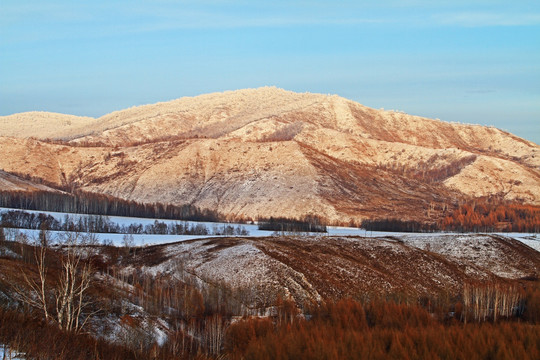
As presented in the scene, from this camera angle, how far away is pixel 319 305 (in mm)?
74438

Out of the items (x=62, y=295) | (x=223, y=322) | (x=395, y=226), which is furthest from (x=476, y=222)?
(x=62, y=295)

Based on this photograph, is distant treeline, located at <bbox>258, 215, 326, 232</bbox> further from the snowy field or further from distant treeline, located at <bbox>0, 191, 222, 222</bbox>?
distant treeline, located at <bbox>0, 191, 222, 222</bbox>

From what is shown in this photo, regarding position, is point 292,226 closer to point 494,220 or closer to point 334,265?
point 334,265

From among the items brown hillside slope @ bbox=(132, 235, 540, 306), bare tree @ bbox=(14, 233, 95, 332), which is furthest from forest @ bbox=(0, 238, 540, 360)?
brown hillside slope @ bbox=(132, 235, 540, 306)

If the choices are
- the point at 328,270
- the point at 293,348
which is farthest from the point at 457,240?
the point at 293,348

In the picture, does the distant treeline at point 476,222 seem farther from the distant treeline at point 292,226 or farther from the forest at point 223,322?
the forest at point 223,322

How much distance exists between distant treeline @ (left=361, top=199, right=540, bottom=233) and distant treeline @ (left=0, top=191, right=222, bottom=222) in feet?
142

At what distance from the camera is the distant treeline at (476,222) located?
165 meters

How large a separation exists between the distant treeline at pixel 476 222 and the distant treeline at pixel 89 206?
43.3 metres

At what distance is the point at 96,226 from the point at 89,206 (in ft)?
112

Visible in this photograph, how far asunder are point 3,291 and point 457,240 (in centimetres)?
8524

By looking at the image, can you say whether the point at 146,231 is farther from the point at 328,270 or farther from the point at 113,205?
the point at 328,270

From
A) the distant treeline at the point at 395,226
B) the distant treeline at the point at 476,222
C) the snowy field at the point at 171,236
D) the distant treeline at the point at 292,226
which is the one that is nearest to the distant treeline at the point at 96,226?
the snowy field at the point at 171,236

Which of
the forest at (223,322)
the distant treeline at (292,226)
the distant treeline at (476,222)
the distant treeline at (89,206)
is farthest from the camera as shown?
the distant treeline at (476,222)
